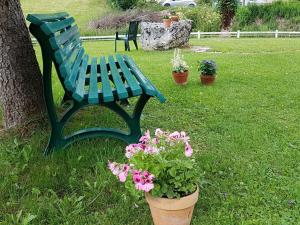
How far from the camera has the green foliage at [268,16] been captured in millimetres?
22344

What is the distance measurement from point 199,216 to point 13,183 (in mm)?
1466

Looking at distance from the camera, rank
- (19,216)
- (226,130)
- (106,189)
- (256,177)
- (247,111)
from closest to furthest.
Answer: (19,216)
(106,189)
(256,177)
(226,130)
(247,111)

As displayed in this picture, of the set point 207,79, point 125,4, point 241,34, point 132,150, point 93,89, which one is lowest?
point 241,34

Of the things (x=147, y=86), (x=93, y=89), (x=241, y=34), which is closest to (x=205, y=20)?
(x=241, y=34)

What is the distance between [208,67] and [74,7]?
28273 mm

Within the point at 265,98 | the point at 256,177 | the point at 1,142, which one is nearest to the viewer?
the point at 256,177

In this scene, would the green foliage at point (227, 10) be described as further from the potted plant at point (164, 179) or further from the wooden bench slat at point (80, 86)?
the potted plant at point (164, 179)

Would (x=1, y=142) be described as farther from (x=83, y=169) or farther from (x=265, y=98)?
(x=265, y=98)

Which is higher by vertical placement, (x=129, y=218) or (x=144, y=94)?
(x=144, y=94)

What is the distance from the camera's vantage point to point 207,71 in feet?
19.3

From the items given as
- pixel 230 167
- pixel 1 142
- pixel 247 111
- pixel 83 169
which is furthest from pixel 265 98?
pixel 1 142

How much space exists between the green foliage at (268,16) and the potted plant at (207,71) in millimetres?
17495

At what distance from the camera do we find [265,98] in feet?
17.4

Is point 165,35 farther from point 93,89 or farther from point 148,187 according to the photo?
point 148,187
